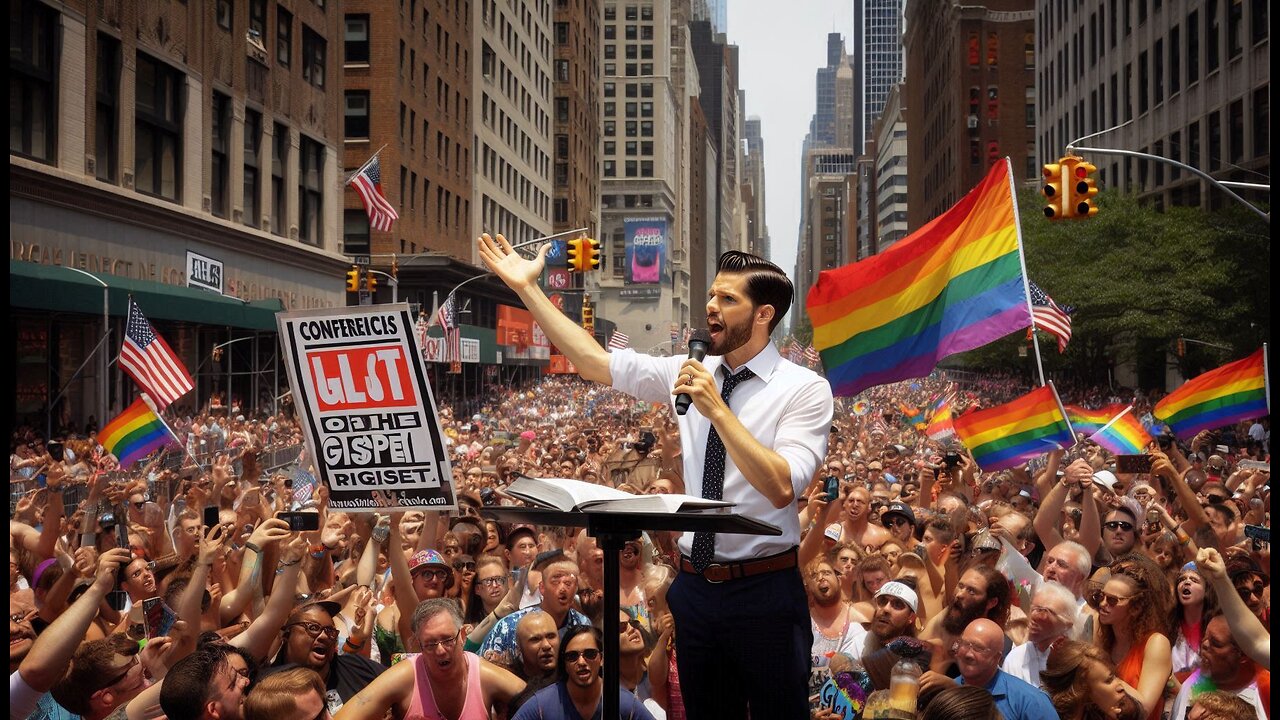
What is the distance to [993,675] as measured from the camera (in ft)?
18.2

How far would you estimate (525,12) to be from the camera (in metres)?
76.6

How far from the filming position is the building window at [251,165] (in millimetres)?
35156

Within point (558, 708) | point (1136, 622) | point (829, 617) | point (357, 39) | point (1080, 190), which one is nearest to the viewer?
point (558, 708)

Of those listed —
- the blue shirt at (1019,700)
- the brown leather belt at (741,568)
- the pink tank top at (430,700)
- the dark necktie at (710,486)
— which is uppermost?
the dark necktie at (710,486)

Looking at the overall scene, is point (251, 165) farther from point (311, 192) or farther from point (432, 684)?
point (432, 684)

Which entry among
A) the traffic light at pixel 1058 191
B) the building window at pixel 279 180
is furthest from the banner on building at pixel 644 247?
→ the traffic light at pixel 1058 191

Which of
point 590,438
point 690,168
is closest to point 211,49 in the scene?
point 590,438

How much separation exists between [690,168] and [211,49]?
16964 centimetres

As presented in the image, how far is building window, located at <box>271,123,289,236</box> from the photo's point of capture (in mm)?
37312

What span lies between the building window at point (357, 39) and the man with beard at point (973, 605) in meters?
50.3

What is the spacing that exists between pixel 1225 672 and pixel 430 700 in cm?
370

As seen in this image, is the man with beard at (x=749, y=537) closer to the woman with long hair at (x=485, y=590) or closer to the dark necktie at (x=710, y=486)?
the dark necktie at (x=710, y=486)

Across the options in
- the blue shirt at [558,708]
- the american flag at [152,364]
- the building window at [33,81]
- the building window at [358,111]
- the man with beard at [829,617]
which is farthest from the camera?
the building window at [358,111]

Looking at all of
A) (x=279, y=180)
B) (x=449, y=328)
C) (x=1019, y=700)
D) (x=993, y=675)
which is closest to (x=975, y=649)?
(x=993, y=675)
